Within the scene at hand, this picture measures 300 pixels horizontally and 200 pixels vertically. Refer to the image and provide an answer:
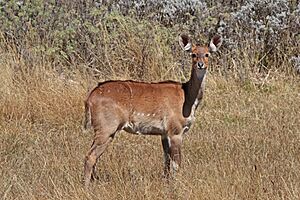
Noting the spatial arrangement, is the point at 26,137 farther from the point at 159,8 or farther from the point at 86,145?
the point at 159,8

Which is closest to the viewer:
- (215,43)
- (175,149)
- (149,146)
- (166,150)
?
(175,149)

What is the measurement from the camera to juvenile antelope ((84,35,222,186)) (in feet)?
21.4

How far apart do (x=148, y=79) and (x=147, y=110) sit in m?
3.98

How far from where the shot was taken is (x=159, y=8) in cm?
1250

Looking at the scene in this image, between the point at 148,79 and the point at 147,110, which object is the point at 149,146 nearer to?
the point at 147,110

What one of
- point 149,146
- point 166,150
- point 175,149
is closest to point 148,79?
point 149,146

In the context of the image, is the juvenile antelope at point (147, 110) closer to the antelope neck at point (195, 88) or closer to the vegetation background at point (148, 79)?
the antelope neck at point (195, 88)

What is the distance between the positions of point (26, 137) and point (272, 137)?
9.28 feet

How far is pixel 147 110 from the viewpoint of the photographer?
6758 mm

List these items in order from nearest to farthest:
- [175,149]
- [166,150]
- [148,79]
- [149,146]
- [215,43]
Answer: [175,149] < [166,150] < [215,43] < [149,146] < [148,79]

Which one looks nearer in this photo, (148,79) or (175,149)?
(175,149)

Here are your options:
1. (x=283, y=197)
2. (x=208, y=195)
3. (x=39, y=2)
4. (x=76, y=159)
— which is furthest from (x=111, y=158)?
(x=39, y=2)

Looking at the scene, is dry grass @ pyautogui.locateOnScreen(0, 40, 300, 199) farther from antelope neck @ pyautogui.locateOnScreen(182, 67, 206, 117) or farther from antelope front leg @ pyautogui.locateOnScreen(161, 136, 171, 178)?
antelope neck @ pyautogui.locateOnScreen(182, 67, 206, 117)

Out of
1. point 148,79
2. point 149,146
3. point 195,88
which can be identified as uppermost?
point 195,88
